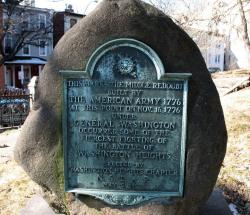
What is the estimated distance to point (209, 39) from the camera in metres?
17.2

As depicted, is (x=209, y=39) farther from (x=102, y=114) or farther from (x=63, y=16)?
(x=63, y=16)

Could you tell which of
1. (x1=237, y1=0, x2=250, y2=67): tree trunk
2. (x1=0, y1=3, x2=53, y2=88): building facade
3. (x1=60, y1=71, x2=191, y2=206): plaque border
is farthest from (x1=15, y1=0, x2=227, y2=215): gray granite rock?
(x1=0, y1=3, x2=53, y2=88): building facade

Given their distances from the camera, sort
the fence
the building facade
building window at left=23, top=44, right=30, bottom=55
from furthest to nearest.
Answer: building window at left=23, top=44, right=30, bottom=55, the building facade, the fence

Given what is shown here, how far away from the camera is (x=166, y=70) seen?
391 cm

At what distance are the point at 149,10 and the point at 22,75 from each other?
36.1 meters

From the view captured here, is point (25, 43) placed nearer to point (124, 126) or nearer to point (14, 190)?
point (14, 190)

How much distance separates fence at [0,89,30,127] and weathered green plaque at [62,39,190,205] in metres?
12.6

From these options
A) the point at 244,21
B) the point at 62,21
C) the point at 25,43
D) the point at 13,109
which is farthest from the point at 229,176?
the point at 62,21

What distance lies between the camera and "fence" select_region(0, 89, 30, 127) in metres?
16.1

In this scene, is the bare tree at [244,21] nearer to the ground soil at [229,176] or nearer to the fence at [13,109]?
the ground soil at [229,176]

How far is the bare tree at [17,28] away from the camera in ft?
90.0

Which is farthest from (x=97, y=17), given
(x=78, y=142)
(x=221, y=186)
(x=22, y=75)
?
(x=22, y=75)

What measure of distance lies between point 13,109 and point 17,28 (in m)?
17.7

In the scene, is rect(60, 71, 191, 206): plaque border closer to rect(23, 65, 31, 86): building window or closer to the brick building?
rect(23, 65, 31, 86): building window
